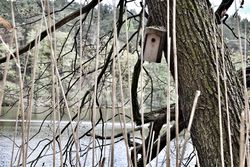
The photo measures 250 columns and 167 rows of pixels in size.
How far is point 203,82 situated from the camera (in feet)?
3.56

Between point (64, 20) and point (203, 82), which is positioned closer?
point (203, 82)

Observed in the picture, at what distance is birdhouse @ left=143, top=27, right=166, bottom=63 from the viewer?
44.8 inches

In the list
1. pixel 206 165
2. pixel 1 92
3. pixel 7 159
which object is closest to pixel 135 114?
pixel 206 165

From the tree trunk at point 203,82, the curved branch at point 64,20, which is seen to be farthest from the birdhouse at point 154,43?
the curved branch at point 64,20

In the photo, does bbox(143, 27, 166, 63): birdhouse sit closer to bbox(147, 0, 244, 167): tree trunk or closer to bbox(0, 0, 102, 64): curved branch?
bbox(147, 0, 244, 167): tree trunk

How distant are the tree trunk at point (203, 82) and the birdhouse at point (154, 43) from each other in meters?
0.04

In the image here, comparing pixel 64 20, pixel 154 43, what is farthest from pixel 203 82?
pixel 64 20

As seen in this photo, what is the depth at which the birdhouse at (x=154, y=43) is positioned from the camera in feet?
3.74

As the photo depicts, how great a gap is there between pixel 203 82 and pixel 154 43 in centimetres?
17

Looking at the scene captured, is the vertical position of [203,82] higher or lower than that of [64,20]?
lower

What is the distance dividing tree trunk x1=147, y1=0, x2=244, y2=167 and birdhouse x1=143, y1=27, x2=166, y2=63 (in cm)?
4

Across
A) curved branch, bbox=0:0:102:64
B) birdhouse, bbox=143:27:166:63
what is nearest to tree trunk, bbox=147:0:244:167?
birdhouse, bbox=143:27:166:63

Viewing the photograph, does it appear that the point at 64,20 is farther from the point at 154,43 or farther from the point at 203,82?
the point at 203,82

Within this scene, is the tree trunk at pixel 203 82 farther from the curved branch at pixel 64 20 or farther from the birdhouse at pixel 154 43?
the curved branch at pixel 64 20
